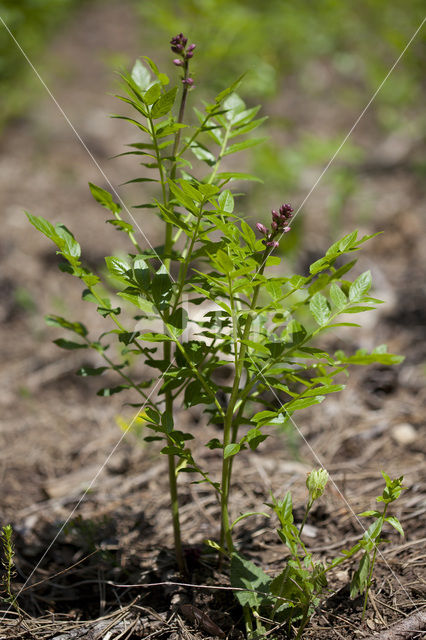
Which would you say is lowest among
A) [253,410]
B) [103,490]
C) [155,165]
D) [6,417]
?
[253,410]

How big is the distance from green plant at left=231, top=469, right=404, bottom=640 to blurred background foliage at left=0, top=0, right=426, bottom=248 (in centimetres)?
251

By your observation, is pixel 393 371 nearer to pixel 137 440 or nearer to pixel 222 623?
pixel 137 440

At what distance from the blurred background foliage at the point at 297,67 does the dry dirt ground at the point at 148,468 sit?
0.53 m

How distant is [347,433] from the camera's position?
96.8 inches

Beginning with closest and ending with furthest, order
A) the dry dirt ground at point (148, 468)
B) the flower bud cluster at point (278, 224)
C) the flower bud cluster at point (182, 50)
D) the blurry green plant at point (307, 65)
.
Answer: the flower bud cluster at point (278, 224) < the flower bud cluster at point (182, 50) < the dry dirt ground at point (148, 468) < the blurry green plant at point (307, 65)

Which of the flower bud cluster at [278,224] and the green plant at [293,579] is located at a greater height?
the flower bud cluster at [278,224]

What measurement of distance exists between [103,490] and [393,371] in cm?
160

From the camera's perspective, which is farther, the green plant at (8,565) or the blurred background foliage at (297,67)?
the blurred background foliage at (297,67)

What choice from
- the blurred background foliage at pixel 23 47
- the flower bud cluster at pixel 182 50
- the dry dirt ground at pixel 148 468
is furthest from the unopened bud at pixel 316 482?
the blurred background foliage at pixel 23 47

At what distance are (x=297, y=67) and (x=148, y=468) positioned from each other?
5.78 meters

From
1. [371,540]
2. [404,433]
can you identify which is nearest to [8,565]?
[371,540]

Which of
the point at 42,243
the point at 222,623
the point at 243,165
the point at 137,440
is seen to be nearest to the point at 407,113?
the point at 243,165

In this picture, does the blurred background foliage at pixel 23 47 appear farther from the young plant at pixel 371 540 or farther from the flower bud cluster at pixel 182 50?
the young plant at pixel 371 540

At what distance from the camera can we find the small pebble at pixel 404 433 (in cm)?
234
